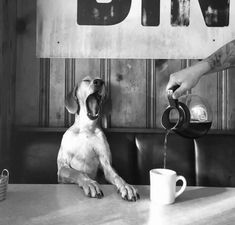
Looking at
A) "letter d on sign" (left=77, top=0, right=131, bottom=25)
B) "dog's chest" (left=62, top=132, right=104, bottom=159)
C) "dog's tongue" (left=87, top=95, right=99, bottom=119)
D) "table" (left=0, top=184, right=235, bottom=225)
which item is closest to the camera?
"table" (left=0, top=184, right=235, bottom=225)

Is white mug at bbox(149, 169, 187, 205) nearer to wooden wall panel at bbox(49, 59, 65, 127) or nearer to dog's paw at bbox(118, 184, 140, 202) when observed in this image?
dog's paw at bbox(118, 184, 140, 202)

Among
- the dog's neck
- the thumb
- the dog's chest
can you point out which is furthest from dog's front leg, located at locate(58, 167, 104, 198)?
the thumb

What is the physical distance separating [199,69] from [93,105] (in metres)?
0.70

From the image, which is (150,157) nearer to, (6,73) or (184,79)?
(184,79)

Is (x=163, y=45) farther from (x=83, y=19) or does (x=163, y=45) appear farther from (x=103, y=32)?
(x=83, y=19)

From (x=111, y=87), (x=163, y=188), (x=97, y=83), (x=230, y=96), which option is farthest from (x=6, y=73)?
(x=230, y=96)

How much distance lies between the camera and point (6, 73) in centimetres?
208

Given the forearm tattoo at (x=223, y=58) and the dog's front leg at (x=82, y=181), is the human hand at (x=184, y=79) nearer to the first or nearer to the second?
the forearm tattoo at (x=223, y=58)

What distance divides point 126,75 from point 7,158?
0.96 metres

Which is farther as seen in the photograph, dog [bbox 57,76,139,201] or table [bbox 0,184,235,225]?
dog [bbox 57,76,139,201]

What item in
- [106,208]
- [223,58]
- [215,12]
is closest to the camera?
[106,208]

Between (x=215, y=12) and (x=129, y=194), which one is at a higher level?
(x=215, y=12)

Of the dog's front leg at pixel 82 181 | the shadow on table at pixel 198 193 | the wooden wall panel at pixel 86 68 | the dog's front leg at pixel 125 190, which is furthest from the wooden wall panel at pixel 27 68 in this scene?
the shadow on table at pixel 198 193

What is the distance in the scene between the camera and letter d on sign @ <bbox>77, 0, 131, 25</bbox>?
2.24 meters
